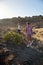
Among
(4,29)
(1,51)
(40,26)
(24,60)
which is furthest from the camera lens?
(40,26)

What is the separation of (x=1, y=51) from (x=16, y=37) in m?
2.38

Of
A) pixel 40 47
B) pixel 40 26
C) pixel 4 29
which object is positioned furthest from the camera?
pixel 40 26

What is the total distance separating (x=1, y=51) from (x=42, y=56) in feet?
9.35

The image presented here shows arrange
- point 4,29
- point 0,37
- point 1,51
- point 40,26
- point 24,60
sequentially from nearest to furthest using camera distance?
1. point 24,60
2. point 1,51
3. point 0,37
4. point 4,29
5. point 40,26

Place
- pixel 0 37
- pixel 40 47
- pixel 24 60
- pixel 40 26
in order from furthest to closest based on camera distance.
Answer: pixel 40 26 < pixel 0 37 < pixel 40 47 < pixel 24 60

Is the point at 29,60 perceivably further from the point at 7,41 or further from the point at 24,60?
the point at 7,41

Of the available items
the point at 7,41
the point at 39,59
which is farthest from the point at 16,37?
the point at 39,59

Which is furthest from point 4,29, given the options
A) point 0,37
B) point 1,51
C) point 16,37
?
point 1,51

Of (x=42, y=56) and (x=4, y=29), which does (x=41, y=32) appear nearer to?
(x=4, y=29)

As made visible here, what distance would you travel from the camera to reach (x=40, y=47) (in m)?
19.6

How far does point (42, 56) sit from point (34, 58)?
0.77 meters

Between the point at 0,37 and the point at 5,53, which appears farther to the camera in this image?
the point at 0,37

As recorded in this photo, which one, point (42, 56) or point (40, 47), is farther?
point (40, 47)

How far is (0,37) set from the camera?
2111 centimetres
